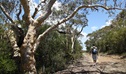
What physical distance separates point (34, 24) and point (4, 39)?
6.76ft

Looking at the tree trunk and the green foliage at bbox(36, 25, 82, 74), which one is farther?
the green foliage at bbox(36, 25, 82, 74)

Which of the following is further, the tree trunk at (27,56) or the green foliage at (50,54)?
the green foliage at (50,54)

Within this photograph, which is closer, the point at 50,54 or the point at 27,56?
the point at 27,56

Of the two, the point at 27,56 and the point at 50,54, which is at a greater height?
the point at 27,56

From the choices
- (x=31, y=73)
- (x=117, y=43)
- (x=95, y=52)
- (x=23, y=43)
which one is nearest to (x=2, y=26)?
(x=23, y=43)

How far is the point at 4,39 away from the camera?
14250mm

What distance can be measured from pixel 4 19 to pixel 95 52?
371 inches

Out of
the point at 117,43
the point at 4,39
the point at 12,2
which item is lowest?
the point at 117,43

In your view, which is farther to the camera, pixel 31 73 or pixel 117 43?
pixel 117 43

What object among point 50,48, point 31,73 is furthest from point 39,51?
point 31,73

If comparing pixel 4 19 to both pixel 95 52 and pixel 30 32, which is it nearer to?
pixel 30 32

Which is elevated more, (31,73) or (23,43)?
(23,43)

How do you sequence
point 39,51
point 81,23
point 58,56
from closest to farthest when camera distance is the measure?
1. point 39,51
2. point 58,56
3. point 81,23

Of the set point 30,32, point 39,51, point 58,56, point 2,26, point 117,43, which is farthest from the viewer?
point 117,43
